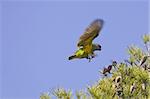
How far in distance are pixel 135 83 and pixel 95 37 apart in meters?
0.73

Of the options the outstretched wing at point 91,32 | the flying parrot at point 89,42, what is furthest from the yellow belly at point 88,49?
the outstretched wing at point 91,32

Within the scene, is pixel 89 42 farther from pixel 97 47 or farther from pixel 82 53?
pixel 97 47

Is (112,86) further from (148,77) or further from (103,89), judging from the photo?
(148,77)

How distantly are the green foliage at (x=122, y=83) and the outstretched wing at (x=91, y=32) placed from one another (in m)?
0.55

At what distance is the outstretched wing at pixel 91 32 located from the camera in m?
4.16

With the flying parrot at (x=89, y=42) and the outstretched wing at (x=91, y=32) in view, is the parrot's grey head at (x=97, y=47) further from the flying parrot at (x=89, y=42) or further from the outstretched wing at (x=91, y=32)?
the outstretched wing at (x=91, y=32)

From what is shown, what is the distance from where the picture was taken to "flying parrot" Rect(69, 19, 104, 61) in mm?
4164

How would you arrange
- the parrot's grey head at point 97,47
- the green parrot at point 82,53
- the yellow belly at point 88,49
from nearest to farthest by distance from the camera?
the green parrot at point 82,53 < the yellow belly at point 88,49 < the parrot's grey head at point 97,47

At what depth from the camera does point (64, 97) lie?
481 cm

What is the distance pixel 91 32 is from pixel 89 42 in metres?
0.34

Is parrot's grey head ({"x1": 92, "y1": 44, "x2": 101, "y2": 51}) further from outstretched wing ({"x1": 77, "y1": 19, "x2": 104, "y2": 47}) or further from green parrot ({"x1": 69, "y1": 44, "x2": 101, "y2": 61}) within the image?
outstretched wing ({"x1": 77, "y1": 19, "x2": 104, "y2": 47})

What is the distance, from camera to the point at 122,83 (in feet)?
15.5

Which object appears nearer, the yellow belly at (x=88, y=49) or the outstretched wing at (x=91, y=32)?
the outstretched wing at (x=91, y=32)

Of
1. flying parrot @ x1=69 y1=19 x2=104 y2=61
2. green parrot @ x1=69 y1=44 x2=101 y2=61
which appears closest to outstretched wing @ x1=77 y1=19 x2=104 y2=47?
flying parrot @ x1=69 y1=19 x2=104 y2=61
